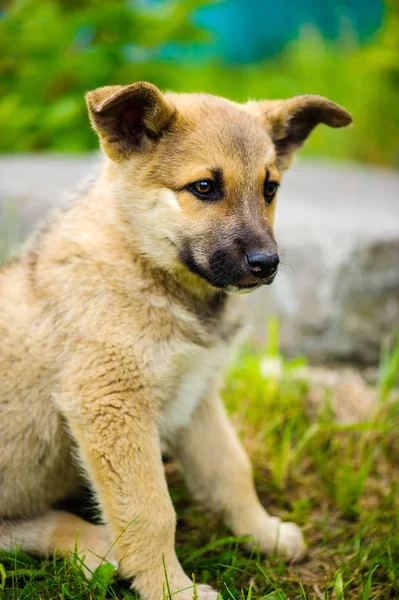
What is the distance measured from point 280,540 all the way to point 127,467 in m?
1.00

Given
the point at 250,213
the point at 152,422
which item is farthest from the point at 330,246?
the point at 152,422

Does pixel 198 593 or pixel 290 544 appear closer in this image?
pixel 198 593

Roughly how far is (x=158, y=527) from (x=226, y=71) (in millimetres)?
9038

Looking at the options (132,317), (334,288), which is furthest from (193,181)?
(334,288)

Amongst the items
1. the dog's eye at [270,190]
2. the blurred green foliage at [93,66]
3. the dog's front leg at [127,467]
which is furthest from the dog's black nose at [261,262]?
the blurred green foliage at [93,66]

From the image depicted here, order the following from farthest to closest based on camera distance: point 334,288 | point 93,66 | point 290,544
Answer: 1. point 93,66
2. point 334,288
3. point 290,544

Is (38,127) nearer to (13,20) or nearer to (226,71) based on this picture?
(13,20)

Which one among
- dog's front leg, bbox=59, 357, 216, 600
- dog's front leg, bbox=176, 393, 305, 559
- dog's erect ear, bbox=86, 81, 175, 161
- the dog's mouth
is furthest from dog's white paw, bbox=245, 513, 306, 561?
dog's erect ear, bbox=86, 81, 175, 161

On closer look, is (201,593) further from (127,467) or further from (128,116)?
Result: (128,116)

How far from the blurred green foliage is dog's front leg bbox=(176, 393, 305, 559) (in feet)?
14.4

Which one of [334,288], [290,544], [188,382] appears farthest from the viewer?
[334,288]

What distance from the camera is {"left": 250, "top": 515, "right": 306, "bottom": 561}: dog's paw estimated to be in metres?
3.52

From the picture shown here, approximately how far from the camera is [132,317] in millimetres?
3158

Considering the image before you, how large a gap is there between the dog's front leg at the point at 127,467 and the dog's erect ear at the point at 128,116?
0.96 m
